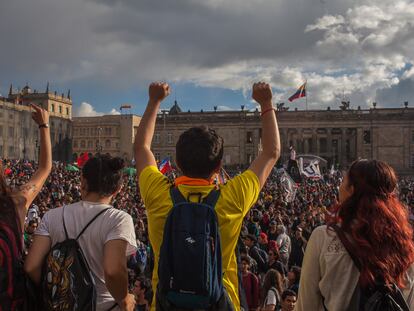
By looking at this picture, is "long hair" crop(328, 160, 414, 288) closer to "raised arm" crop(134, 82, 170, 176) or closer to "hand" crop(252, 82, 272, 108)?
"hand" crop(252, 82, 272, 108)

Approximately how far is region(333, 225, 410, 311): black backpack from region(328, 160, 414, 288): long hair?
32 millimetres

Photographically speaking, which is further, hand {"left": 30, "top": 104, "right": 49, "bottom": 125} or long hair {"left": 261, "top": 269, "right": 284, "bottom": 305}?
long hair {"left": 261, "top": 269, "right": 284, "bottom": 305}

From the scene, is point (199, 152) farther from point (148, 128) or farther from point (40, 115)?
point (40, 115)

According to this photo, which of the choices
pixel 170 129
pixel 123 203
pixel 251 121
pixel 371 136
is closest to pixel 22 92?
pixel 170 129

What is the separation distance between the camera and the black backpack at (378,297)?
250cm

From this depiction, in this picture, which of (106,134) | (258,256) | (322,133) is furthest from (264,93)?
(106,134)

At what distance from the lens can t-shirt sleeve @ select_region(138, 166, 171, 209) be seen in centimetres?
305

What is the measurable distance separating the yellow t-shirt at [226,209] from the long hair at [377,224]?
21.1 inches

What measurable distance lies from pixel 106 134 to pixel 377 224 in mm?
85085

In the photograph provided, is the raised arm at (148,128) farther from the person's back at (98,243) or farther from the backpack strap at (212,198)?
the backpack strap at (212,198)

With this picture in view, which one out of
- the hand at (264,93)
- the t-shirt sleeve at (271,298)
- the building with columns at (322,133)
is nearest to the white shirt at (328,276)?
the hand at (264,93)

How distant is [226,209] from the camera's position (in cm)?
289

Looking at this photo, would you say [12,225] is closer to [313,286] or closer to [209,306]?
[209,306]

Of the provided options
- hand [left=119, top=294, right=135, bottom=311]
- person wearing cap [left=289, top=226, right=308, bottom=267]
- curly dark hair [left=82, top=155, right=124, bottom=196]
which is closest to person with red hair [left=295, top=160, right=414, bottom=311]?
hand [left=119, top=294, right=135, bottom=311]
